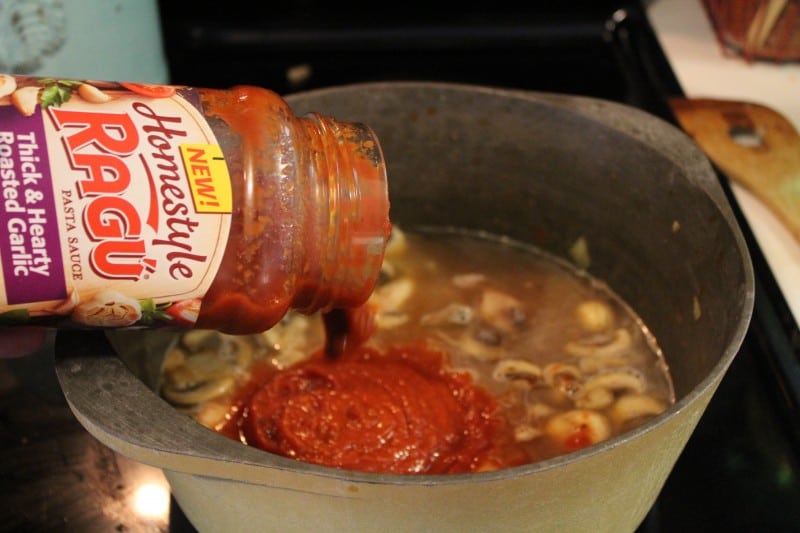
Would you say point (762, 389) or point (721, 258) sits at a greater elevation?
point (721, 258)

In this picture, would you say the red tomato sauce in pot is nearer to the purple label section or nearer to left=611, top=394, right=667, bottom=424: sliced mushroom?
left=611, top=394, right=667, bottom=424: sliced mushroom

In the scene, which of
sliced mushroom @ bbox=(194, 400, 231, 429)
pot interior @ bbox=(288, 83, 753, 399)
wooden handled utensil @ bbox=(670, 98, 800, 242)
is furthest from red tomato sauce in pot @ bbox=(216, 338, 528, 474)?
wooden handled utensil @ bbox=(670, 98, 800, 242)

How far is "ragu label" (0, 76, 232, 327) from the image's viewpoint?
1.80 ft

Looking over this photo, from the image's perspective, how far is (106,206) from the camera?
558 mm

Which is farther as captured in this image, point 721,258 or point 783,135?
point 783,135

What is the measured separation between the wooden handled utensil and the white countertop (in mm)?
24

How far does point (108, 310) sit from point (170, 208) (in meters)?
0.08

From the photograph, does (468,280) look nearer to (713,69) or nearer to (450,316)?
(450,316)

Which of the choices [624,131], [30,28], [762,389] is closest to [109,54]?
[30,28]

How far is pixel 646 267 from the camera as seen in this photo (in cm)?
96

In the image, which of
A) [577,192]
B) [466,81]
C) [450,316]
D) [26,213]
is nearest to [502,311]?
[450,316]

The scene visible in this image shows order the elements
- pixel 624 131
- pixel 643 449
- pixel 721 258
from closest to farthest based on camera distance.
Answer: pixel 643 449
pixel 721 258
pixel 624 131

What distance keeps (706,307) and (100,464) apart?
1.93 feet

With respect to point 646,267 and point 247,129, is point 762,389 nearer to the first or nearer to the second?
point 646,267
